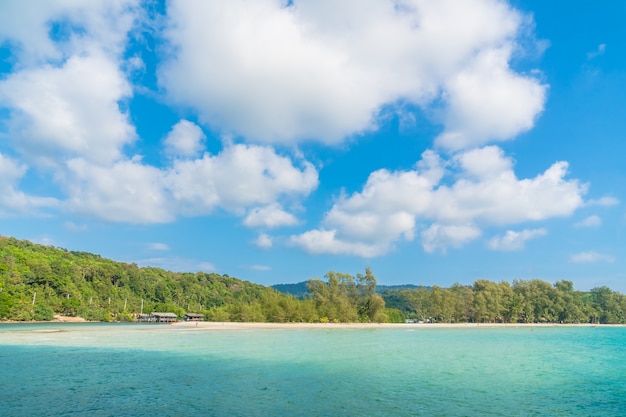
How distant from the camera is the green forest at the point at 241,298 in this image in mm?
74875

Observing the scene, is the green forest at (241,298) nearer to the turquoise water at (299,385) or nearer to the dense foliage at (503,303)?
the dense foliage at (503,303)

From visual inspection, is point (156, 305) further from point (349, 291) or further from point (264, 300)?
point (349, 291)

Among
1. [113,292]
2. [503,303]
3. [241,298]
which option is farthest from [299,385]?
[113,292]

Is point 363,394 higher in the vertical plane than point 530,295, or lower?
lower

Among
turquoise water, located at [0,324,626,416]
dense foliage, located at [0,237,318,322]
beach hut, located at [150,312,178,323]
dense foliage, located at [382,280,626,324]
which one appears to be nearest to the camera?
turquoise water, located at [0,324,626,416]

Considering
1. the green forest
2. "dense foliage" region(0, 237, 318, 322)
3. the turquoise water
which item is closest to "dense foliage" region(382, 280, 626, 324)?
the green forest

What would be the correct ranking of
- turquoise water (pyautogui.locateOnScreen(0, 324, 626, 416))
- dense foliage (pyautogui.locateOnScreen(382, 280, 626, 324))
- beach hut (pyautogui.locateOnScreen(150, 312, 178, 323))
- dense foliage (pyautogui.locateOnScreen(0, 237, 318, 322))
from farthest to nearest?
beach hut (pyautogui.locateOnScreen(150, 312, 178, 323)) < dense foliage (pyautogui.locateOnScreen(382, 280, 626, 324)) < dense foliage (pyautogui.locateOnScreen(0, 237, 318, 322)) < turquoise water (pyautogui.locateOnScreen(0, 324, 626, 416))

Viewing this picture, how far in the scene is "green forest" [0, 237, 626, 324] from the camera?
7488 cm

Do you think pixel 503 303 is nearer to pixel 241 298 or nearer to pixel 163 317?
pixel 241 298

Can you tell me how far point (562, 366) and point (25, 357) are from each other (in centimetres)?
3115

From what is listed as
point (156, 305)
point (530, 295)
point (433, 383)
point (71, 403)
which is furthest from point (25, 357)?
point (530, 295)

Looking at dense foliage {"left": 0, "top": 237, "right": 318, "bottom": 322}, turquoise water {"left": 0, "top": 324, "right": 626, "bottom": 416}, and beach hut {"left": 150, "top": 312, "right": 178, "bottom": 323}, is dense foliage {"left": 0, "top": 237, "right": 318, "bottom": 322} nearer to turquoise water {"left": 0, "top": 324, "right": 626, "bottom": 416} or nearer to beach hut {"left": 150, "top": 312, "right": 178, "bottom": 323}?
beach hut {"left": 150, "top": 312, "right": 178, "bottom": 323}

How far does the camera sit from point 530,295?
341ft

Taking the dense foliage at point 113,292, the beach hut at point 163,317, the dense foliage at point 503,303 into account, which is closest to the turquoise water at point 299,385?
the dense foliage at point 113,292
